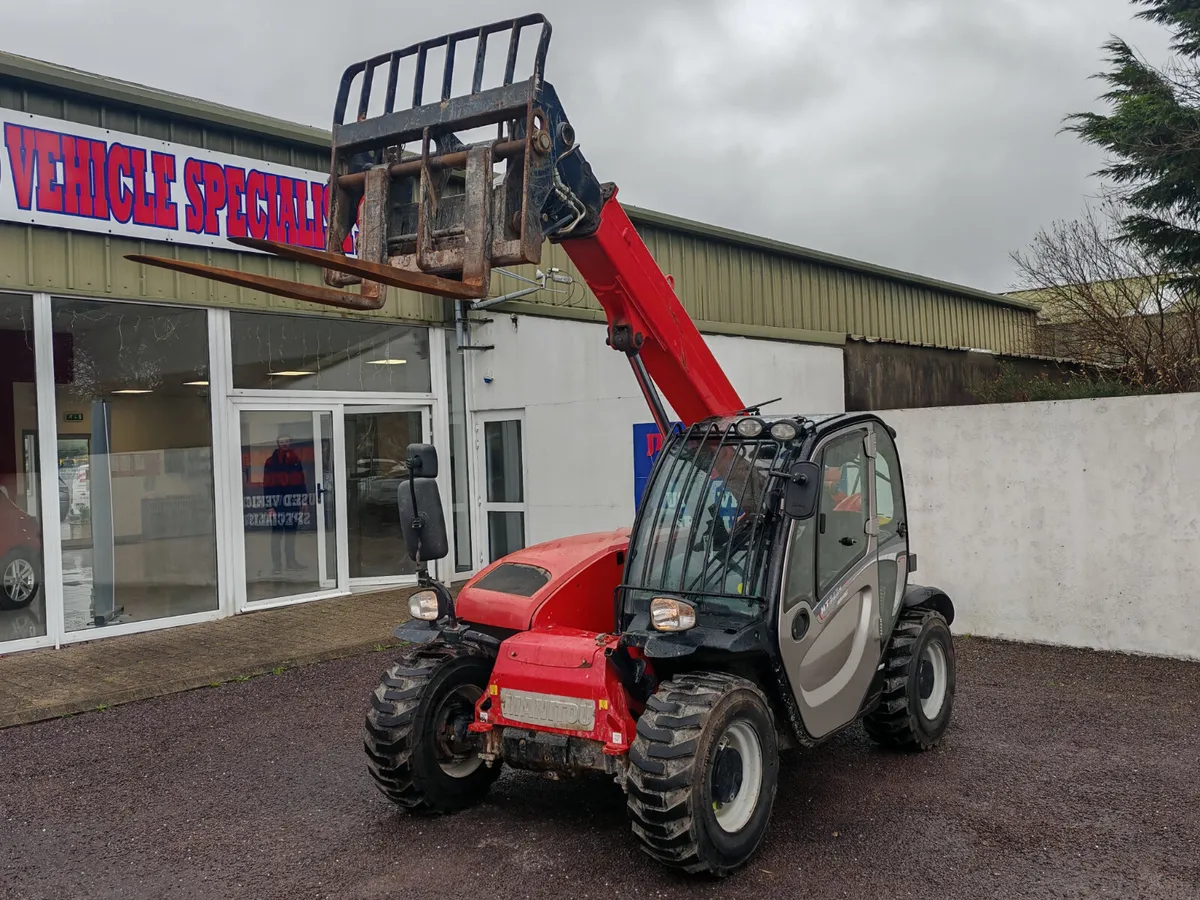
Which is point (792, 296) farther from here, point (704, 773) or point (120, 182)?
point (704, 773)

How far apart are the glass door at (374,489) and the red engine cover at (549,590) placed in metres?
6.18

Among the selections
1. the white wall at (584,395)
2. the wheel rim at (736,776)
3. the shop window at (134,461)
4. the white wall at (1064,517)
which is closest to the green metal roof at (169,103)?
the shop window at (134,461)

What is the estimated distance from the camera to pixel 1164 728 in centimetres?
612

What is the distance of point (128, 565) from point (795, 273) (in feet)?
36.5

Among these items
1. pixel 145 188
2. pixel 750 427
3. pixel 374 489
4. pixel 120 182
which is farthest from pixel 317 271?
pixel 750 427

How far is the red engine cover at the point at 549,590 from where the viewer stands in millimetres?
4820

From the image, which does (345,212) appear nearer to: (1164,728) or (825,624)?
(825,624)

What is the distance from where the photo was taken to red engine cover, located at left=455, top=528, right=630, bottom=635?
4820mm

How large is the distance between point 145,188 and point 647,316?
620cm

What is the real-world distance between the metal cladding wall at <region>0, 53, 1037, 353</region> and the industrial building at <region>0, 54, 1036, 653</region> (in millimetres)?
30

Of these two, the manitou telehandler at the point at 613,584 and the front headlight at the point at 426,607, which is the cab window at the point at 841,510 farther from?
the front headlight at the point at 426,607

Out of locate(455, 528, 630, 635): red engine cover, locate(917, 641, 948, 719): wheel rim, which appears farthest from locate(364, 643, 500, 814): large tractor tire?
locate(917, 641, 948, 719): wheel rim

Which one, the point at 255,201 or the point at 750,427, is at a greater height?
the point at 255,201

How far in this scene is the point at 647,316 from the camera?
17.7 feet
